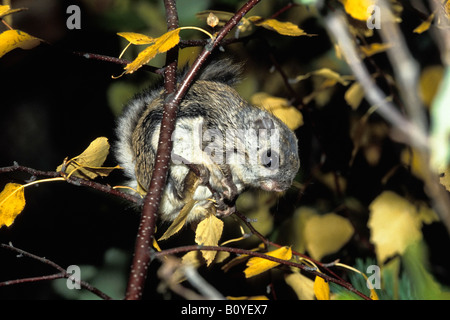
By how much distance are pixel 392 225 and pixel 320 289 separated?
1.47ft

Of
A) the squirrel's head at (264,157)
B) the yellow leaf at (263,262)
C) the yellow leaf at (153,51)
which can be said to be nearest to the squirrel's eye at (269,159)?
the squirrel's head at (264,157)

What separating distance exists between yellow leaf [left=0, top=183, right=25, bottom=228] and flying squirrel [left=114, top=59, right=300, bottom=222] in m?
0.40

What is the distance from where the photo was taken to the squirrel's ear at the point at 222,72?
132 cm

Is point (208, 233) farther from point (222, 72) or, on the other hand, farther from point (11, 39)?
point (222, 72)

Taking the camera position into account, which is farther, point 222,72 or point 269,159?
point 222,72

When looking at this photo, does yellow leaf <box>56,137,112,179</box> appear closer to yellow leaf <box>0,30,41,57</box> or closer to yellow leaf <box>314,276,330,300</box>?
yellow leaf <box>0,30,41,57</box>

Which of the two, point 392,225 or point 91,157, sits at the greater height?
point 91,157

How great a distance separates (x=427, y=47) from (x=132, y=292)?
152 centimetres

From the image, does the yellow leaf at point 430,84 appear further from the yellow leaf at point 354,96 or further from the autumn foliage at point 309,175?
the yellow leaf at point 354,96

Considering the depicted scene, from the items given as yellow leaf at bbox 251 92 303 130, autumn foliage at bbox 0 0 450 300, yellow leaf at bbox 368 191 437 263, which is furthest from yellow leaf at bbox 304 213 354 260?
yellow leaf at bbox 251 92 303 130

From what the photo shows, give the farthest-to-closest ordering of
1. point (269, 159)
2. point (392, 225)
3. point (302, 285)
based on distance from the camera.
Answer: point (269, 159)
point (392, 225)
point (302, 285)

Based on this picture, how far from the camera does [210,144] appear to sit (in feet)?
3.74

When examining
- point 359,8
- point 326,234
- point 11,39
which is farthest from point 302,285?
point 11,39

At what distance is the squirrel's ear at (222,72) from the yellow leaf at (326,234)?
0.51 meters
